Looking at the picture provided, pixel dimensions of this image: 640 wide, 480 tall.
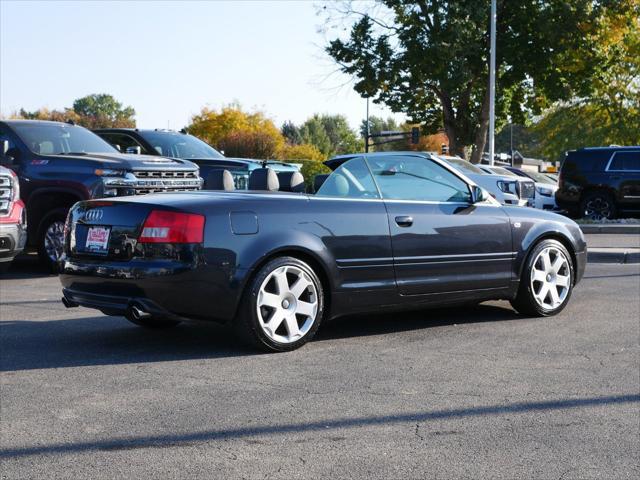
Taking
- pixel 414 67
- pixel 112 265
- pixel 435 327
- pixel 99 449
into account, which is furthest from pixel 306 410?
pixel 414 67

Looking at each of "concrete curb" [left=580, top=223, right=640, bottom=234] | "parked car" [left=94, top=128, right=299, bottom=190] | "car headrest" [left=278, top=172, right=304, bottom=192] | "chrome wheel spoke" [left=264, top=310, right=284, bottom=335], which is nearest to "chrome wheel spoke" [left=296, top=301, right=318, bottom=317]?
"chrome wheel spoke" [left=264, top=310, right=284, bottom=335]

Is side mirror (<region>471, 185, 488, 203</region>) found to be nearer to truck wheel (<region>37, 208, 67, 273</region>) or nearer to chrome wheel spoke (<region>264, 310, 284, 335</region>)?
chrome wheel spoke (<region>264, 310, 284, 335</region>)

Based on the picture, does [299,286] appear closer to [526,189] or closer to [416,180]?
[416,180]

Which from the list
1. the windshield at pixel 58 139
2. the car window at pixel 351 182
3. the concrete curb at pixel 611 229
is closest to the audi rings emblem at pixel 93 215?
the car window at pixel 351 182

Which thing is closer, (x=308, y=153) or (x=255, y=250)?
(x=255, y=250)

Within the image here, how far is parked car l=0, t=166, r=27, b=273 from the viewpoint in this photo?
10.1 metres

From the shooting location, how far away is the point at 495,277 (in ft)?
26.5

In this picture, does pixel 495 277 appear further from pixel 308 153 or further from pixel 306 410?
pixel 308 153

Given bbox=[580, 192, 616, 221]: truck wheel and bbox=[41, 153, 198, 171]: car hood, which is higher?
bbox=[41, 153, 198, 171]: car hood

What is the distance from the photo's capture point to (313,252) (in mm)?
6949

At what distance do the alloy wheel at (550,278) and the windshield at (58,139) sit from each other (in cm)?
724

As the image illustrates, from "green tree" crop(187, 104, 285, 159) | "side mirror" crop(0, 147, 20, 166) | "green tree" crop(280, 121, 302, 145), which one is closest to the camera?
"side mirror" crop(0, 147, 20, 166)

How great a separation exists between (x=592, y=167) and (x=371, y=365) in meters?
17.3

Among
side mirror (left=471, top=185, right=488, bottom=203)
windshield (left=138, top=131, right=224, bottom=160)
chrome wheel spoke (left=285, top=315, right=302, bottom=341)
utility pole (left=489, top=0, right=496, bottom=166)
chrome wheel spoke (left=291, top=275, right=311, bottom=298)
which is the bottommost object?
chrome wheel spoke (left=285, top=315, right=302, bottom=341)
